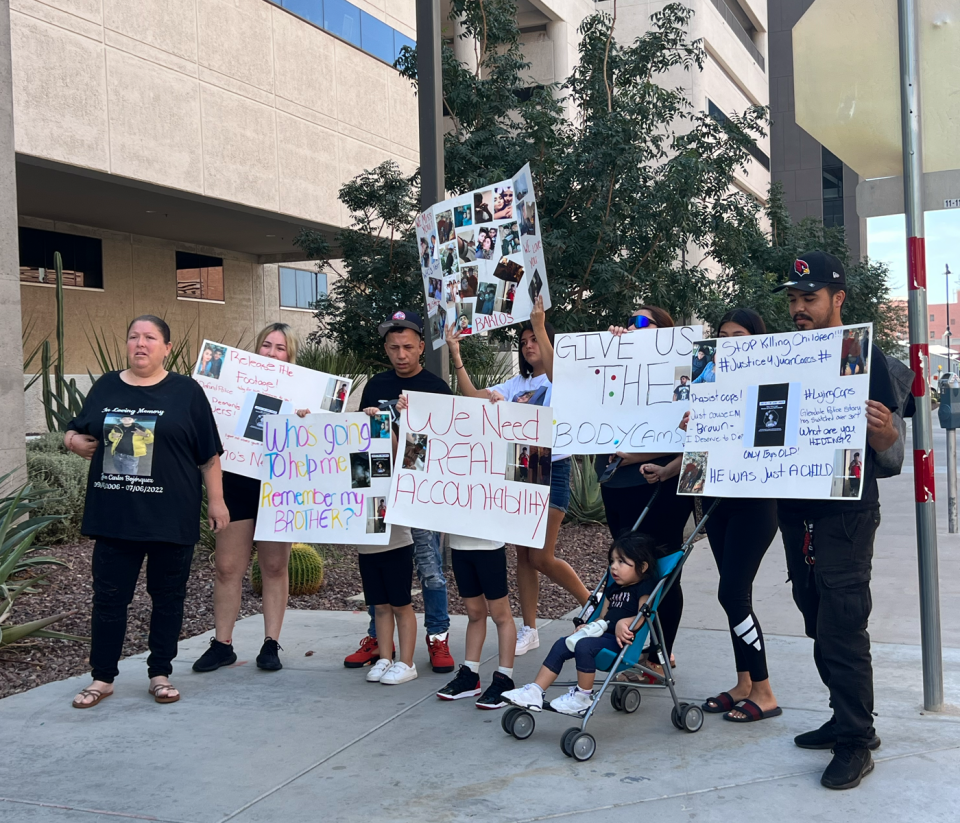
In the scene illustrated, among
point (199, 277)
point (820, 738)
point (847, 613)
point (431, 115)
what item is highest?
point (199, 277)

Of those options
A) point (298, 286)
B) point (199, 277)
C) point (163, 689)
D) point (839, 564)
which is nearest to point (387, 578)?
point (163, 689)

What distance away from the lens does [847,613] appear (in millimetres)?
4070

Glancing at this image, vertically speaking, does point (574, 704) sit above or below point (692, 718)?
above

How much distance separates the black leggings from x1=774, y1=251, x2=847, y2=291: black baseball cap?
3.48ft

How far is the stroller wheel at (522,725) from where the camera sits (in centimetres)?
455

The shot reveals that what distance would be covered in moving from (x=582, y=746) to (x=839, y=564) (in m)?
1.32

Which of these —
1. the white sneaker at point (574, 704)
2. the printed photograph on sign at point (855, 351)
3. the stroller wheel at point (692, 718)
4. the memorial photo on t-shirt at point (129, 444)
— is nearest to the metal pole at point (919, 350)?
the printed photograph on sign at point (855, 351)

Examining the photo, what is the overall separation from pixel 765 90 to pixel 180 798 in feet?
185

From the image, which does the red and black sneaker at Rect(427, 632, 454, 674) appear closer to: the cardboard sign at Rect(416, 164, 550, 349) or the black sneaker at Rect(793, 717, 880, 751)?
the cardboard sign at Rect(416, 164, 550, 349)

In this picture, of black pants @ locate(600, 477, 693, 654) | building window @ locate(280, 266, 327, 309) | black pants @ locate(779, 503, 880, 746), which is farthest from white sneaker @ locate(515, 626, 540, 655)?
building window @ locate(280, 266, 327, 309)

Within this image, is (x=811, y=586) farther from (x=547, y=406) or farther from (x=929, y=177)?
(x=929, y=177)

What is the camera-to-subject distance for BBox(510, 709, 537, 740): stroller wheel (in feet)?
14.9

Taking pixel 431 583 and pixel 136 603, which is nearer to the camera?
pixel 431 583

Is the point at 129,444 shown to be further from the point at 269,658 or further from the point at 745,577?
the point at 745,577
